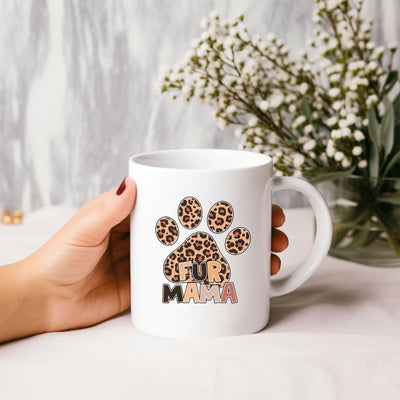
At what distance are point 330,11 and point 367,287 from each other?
523mm

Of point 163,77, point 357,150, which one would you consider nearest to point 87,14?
point 163,77

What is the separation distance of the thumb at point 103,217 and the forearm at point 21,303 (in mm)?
80

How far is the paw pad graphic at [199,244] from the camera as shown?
67cm

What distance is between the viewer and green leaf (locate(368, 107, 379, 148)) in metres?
0.98

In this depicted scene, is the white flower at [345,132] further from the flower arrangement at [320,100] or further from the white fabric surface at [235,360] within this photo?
the white fabric surface at [235,360]

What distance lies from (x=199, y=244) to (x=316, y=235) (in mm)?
184

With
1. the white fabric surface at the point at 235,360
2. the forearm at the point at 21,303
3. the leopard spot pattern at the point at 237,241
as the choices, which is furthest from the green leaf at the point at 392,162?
the forearm at the point at 21,303

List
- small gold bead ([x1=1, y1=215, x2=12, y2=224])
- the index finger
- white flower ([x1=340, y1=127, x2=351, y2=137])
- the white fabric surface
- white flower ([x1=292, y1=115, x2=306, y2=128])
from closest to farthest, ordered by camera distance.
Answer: the white fabric surface → the index finger → white flower ([x1=340, y1=127, x2=351, y2=137]) → white flower ([x1=292, y1=115, x2=306, y2=128]) → small gold bead ([x1=1, y1=215, x2=12, y2=224])

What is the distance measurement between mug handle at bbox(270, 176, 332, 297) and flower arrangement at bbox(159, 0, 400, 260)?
0.74 ft

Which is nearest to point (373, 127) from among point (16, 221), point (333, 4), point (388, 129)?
point (388, 129)

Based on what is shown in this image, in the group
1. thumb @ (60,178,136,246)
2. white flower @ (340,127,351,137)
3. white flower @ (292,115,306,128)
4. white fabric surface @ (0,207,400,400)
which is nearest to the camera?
white fabric surface @ (0,207,400,400)

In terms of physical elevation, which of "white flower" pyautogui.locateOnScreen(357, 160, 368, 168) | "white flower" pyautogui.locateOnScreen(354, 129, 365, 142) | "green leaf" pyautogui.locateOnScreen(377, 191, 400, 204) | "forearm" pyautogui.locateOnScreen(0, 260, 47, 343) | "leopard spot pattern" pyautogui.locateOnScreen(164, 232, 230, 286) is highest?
"white flower" pyautogui.locateOnScreen(354, 129, 365, 142)

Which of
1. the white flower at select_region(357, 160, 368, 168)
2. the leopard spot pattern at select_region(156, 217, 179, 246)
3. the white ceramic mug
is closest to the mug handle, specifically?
the white ceramic mug

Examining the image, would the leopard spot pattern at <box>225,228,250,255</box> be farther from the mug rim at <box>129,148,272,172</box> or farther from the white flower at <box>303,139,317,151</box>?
the white flower at <box>303,139,317,151</box>
